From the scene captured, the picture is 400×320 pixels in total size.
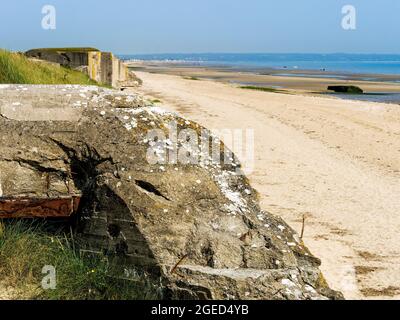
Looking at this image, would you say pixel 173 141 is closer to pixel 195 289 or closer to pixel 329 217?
pixel 195 289

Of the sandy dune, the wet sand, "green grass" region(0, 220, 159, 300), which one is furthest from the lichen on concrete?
the wet sand

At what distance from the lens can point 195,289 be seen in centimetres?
349

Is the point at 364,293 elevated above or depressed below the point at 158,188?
below

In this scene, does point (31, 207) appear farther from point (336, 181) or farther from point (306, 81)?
point (306, 81)

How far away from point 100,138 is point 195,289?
1.35 metres

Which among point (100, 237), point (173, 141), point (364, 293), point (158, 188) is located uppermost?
point (173, 141)

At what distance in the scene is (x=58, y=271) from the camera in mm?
3746

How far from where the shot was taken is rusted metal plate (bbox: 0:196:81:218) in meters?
3.88

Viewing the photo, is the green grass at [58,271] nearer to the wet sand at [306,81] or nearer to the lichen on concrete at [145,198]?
the lichen on concrete at [145,198]

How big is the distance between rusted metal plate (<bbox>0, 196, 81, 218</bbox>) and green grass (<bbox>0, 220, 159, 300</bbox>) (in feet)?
0.23

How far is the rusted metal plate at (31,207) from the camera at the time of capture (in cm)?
388

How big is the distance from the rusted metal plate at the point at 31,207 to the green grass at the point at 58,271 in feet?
0.23
